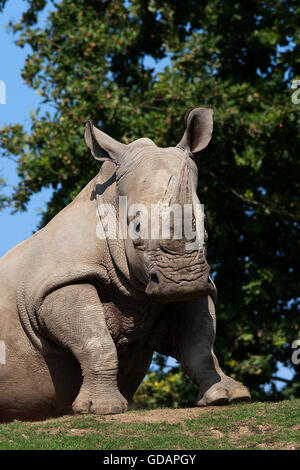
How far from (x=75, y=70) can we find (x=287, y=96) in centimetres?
334

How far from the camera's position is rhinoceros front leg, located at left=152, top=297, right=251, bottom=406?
7523 mm

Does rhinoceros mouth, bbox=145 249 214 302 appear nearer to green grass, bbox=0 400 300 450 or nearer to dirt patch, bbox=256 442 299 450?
green grass, bbox=0 400 300 450

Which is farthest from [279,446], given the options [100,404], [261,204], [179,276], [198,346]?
[261,204]

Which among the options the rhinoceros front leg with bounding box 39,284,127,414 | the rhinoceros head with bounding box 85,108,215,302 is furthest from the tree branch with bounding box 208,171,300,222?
the rhinoceros front leg with bounding box 39,284,127,414

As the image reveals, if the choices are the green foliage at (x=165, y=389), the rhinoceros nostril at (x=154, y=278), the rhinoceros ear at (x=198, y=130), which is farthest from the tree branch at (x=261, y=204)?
the rhinoceros nostril at (x=154, y=278)

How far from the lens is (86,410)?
23.3ft

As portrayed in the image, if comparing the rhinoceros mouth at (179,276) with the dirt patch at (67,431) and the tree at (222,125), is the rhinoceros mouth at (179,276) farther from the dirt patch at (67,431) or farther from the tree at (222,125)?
the tree at (222,125)

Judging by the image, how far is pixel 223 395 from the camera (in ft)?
24.5

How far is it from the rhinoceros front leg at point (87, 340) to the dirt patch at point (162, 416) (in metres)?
0.15

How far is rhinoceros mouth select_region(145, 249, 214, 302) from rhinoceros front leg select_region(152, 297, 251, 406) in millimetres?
999

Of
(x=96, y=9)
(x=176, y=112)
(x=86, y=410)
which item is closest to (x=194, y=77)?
(x=176, y=112)

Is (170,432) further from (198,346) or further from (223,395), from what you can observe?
(198,346)
